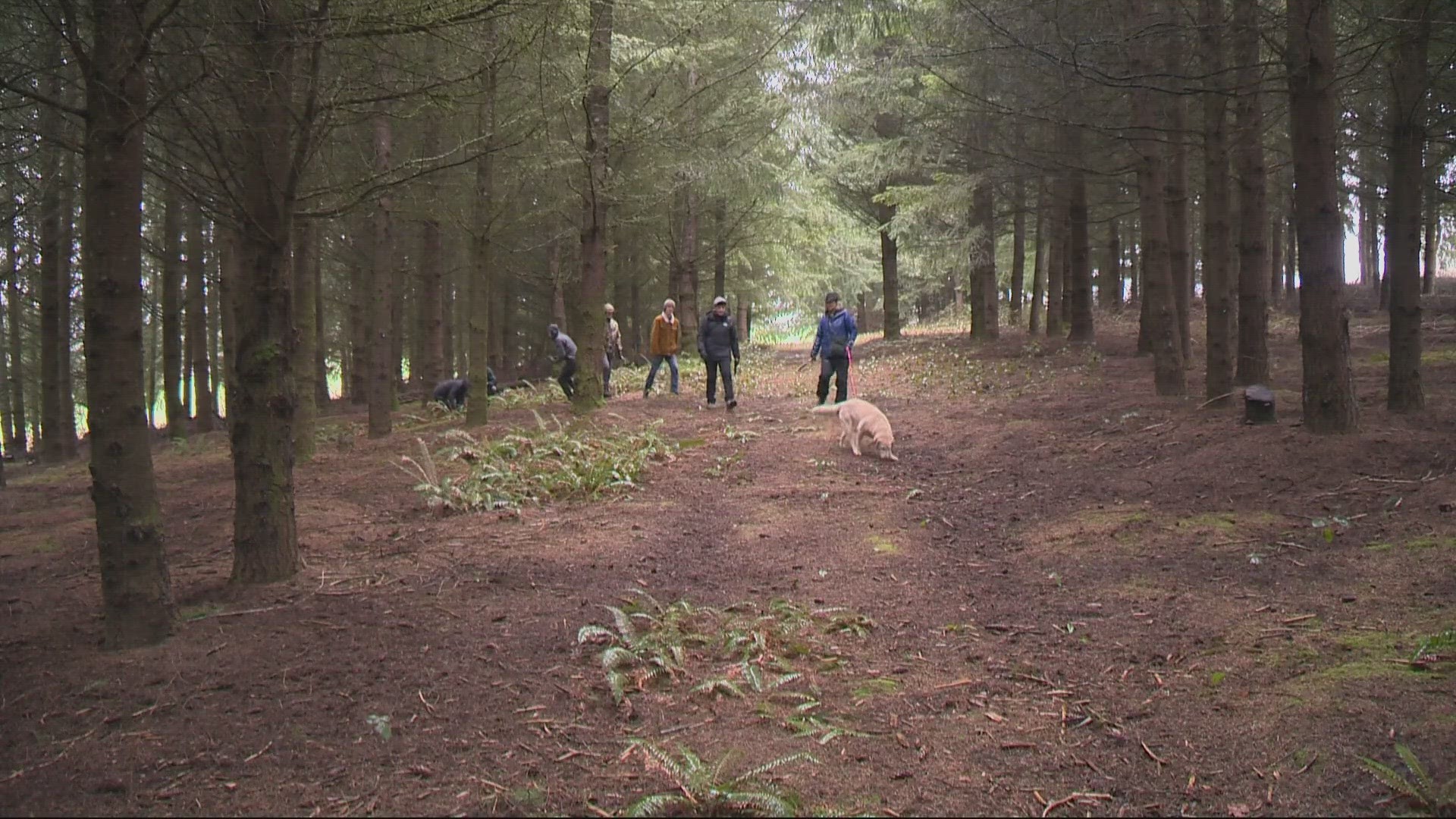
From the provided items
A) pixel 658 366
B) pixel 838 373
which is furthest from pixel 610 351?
pixel 838 373

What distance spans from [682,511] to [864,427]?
3.14 m

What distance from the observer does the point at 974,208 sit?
67.3 feet

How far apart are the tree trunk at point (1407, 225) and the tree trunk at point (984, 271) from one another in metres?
10.3

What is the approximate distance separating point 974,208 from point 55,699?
64.4 ft

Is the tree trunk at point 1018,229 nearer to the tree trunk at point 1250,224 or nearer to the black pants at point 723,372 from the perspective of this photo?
the tree trunk at point 1250,224

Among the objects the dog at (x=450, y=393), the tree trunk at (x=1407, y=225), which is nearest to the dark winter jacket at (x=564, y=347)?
the dog at (x=450, y=393)

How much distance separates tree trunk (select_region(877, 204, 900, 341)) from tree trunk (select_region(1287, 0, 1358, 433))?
18.2 metres

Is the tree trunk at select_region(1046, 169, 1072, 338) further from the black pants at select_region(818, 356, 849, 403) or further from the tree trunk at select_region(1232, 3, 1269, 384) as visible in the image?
the tree trunk at select_region(1232, 3, 1269, 384)

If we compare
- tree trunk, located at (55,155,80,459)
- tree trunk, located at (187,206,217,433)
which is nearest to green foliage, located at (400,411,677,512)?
tree trunk, located at (55,155,80,459)

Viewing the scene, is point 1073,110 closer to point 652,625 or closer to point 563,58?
point 563,58

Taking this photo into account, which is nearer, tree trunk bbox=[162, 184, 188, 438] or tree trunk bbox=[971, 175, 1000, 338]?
tree trunk bbox=[162, 184, 188, 438]

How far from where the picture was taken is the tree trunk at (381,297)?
1173 centimetres

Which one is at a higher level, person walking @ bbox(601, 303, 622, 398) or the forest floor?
person walking @ bbox(601, 303, 622, 398)

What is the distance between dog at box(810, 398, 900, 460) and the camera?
1021cm
